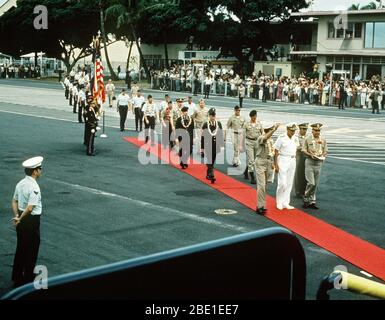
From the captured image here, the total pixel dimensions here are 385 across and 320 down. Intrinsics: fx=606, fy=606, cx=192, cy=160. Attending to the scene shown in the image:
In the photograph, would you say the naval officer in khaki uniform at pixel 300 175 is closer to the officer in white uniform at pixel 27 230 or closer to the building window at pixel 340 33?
the officer in white uniform at pixel 27 230

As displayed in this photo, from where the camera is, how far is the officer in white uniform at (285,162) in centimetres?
1289

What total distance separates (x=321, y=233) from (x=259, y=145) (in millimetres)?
2601

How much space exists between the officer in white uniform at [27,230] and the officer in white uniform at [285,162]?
6.27 metres

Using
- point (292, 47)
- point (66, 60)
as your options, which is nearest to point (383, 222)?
point (292, 47)

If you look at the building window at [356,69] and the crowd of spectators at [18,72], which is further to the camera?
the crowd of spectators at [18,72]

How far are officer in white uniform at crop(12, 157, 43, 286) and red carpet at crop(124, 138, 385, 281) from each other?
4755mm

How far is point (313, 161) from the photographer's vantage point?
13.4m

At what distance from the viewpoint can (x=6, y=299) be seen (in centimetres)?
140

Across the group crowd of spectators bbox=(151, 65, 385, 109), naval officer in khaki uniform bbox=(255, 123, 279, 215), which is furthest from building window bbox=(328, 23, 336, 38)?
naval officer in khaki uniform bbox=(255, 123, 279, 215)

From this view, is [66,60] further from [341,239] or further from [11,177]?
[341,239]

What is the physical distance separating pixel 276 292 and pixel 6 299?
76 cm

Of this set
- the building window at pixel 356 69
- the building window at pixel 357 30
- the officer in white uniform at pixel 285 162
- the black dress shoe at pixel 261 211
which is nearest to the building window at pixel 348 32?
the building window at pixel 357 30

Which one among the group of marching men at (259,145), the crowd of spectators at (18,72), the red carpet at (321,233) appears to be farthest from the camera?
the crowd of spectators at (18,72)

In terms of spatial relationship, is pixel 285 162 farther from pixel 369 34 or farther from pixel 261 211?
pixel 369 34
